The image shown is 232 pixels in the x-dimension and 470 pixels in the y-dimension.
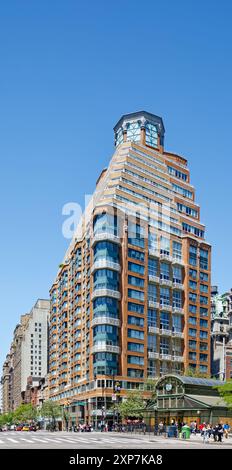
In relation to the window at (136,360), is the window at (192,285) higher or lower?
higher

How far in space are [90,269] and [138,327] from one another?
14.5 meters

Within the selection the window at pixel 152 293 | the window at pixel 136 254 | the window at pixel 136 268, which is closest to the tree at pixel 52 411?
the window at pixel 152 293

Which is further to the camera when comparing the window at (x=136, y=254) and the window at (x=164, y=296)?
the window at (x=164, y=296)

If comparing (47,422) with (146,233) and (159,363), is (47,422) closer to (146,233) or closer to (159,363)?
(159,363)

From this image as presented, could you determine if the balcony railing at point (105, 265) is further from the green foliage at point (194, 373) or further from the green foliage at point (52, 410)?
the green foliage at point (52, 410)

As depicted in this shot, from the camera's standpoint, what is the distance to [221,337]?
545 ft

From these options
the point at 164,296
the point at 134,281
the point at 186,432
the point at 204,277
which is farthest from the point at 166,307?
the point at 186,432

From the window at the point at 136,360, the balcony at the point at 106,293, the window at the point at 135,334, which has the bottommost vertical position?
the window at the point at 136,360

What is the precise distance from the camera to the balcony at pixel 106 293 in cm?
12181

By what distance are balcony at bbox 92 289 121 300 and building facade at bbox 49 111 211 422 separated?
253mm

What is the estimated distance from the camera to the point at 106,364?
12031 cm

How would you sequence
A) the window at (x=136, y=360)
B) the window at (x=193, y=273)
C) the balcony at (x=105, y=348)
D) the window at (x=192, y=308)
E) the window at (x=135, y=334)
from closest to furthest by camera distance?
the balcony at (x=105, y=348), the window at (x=136, y=360), the window at (x=135, y=334), the window at (x=192, y=308), the window at (x=193, y=273)

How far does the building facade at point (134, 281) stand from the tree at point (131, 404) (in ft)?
13.6
